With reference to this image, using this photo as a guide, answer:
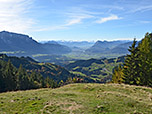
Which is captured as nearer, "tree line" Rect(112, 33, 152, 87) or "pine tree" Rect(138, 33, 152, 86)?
"pine tree" Rect(138, 33, 152, 86)

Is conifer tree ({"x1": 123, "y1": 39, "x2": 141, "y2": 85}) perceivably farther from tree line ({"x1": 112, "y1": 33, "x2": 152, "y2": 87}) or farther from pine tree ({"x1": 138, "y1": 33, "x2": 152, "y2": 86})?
pine tree ({"x1": 138, "y1": 33, "x2": 152, "y2": 86})

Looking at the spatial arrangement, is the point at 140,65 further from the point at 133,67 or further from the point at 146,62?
the point at 133,67

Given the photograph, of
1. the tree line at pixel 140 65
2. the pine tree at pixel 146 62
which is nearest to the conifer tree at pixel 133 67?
the tree line at pixel 140 65

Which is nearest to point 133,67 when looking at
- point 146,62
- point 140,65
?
point 140,65

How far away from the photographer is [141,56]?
179 ft

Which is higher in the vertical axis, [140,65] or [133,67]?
[140,65]

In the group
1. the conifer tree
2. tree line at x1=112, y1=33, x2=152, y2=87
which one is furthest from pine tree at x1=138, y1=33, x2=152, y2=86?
the conifer tree

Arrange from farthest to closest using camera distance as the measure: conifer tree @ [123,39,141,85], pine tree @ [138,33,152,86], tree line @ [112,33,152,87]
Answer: conifer tree @ [123,39,141,85], tree line @ [112,33,152,87], pine tree @ [138,33,152,86]

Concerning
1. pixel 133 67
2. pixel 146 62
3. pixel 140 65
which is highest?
pixel 146 62

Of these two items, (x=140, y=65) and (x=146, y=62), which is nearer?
(x=146, y=62)

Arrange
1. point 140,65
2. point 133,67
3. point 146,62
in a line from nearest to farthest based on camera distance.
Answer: point 146,62
point 140,65
point 133,67

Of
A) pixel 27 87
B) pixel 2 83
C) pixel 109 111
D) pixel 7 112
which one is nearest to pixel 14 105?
pixel 7 112

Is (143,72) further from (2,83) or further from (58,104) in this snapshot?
(2,83)

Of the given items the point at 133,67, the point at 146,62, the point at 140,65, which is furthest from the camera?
the point at 133,67
